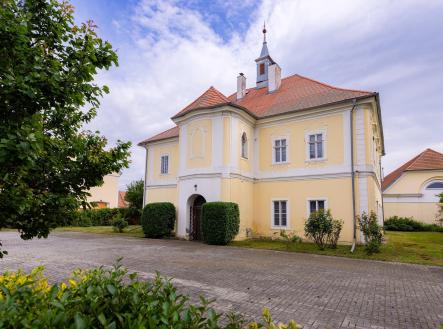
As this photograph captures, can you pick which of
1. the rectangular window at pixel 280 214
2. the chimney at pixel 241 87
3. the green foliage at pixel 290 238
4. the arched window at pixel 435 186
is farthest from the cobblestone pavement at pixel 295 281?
the arched window at pixel 435 186

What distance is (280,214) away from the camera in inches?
701

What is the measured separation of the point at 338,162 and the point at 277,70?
9632 mm

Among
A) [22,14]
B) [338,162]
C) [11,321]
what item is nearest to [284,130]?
[338,162]

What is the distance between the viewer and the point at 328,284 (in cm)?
770

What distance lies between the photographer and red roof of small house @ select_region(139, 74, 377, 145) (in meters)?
17.1

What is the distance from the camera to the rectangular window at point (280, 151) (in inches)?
720

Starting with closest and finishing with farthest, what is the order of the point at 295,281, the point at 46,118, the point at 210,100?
the point at 46,118, the point at 295,281, the point at 210,100

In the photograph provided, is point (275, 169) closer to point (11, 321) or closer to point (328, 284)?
point (328, 284)

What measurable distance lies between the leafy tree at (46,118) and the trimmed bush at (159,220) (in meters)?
Result: 14.6

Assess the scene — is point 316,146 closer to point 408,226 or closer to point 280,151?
point 280,151

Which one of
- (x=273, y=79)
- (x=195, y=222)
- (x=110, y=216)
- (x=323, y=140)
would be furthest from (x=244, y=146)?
(x=110, y=216)

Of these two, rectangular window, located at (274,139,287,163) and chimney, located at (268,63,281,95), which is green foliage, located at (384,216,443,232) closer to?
rectangular window, located at (274,139,287,163)

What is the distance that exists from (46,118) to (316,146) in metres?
15.3

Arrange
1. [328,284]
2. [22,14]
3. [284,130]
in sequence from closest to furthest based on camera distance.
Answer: [22,14] → [328,284] → [284,130]
